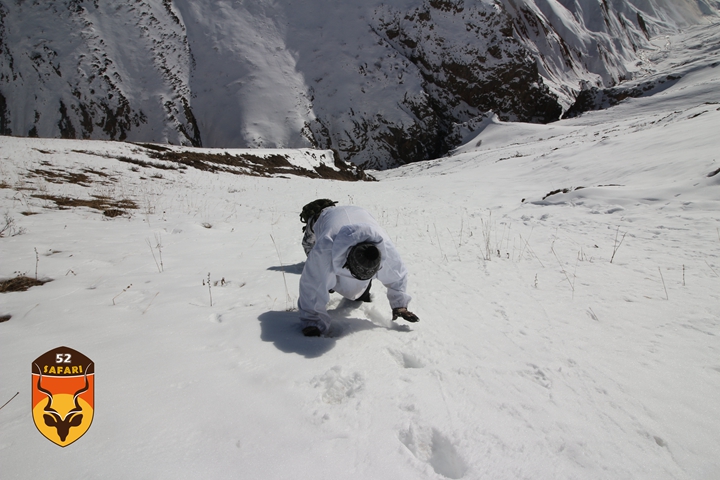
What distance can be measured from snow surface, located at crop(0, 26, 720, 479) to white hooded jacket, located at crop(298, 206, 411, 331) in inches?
9.9

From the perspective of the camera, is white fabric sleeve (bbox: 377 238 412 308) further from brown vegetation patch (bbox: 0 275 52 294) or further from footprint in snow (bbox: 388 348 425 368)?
brown vegetation patch (bbox: 0 275 52 294)

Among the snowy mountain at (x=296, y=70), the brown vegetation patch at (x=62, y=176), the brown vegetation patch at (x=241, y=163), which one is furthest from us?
the snowy mountain at (x=296, y=70)

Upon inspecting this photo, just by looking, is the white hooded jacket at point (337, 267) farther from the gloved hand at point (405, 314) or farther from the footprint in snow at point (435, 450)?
the footprint in snow at point (435, 450)

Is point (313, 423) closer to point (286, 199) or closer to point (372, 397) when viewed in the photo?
point (372, 397)

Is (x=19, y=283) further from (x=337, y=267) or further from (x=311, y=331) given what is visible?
(x=337, y=267)

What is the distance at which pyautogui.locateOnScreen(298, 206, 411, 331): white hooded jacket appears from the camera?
240 centimetres

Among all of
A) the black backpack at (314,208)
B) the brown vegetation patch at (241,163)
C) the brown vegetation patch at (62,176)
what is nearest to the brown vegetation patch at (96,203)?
the brown vegetation patch at (62,176)

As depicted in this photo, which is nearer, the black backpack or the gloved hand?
the gloved hand

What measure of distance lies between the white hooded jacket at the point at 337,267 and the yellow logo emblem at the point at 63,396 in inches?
52.3

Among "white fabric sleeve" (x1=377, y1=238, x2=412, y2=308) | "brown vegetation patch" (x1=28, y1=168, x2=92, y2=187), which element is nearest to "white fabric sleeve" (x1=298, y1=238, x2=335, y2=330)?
"white fabric sleeve" (x1=377, y1=238, x2=412, y2=308)

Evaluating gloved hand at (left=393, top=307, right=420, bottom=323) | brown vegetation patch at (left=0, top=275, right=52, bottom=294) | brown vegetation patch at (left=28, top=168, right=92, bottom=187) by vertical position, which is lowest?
brown vegetation patch at (left=28, top=168, right=92, bottom=187)

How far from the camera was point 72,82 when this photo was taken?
44.0m

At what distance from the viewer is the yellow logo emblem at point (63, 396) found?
1.38 metres

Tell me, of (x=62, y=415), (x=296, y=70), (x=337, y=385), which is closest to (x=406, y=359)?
(x=337, y=385)
